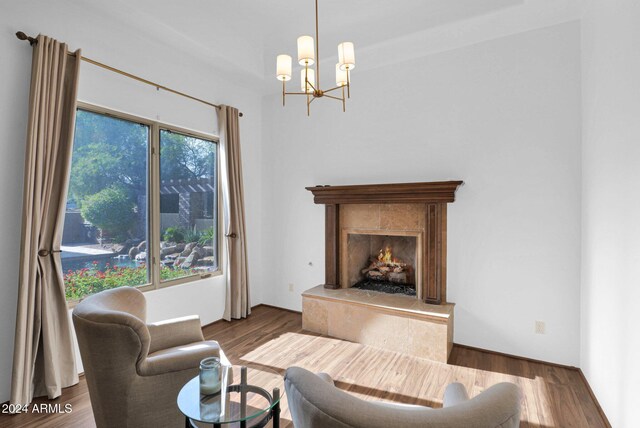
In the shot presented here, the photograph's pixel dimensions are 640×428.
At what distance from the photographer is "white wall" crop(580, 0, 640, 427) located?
1810 millimetres

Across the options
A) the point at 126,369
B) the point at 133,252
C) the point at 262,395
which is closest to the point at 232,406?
the point at 262,395

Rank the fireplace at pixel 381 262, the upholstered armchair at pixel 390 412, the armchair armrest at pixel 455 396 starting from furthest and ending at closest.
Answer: the fireplace at pixel 381 262 → the armchair armrest at pixel 455 396 → the upholstered armchair at pixel 390 412

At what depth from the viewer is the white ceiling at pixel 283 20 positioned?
2912 millimetres

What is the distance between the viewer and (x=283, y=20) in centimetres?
372

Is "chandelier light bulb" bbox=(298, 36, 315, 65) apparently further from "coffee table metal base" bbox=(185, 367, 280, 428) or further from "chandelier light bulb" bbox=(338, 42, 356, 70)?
"coffee table metal base" bbox=(185, 367, 280, 428)

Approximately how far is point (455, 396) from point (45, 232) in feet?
9.61

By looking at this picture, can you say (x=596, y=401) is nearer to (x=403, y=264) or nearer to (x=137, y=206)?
(x=403, y=264)

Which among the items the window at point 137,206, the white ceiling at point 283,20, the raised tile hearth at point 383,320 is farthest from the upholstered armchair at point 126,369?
the white ceiling at point 283,20

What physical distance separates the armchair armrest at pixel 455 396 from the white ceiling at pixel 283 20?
303cm

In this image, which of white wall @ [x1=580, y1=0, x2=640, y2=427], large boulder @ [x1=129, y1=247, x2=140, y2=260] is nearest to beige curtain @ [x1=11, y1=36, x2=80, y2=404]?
large boulder @ [x1=129, y1=247, x2=140, y2=260]

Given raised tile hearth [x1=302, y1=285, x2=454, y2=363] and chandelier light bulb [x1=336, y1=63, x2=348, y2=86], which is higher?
chandelier light bulb [x1=336, y1=63, x2=348, y2=86]

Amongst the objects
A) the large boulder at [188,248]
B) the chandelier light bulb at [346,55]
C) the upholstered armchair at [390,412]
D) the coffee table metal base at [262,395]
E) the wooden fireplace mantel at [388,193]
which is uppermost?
the chandelier light bulb at [346,55]

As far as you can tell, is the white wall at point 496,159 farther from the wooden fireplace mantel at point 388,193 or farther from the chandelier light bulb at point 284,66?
the chandelier light bulb at point 284,66

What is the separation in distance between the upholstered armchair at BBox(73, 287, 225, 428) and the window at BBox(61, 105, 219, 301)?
4.03 feet
